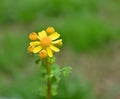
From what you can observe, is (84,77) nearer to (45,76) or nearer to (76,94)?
(76,94)

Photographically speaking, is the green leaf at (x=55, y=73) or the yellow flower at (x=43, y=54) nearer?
Answer: the yellow flower at (x=43, y=54)

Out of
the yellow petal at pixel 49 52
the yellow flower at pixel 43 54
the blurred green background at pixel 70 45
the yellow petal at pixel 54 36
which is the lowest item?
the yellow flower at pixel 43 54

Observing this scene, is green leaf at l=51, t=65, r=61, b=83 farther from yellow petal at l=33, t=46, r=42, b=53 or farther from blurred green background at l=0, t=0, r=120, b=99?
blurred green background at l=0, t=0, r=120, b=99

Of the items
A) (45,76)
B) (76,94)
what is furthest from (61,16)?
(45,76)

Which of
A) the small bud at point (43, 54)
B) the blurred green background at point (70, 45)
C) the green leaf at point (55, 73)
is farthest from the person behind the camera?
the blurred green background at point (70, 45)

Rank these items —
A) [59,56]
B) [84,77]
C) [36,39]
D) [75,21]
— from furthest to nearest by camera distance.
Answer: [75,21] → [59,56] → [84,77] → [36,39]

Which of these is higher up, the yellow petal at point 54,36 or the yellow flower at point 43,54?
the yellow petal at point 54,36

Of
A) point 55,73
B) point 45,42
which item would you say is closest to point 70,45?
point 55,73

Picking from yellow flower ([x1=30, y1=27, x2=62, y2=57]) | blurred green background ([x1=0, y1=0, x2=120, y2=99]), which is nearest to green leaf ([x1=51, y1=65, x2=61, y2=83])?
yellow flower ([x1=30, y1=27, x2=62, y2=57])

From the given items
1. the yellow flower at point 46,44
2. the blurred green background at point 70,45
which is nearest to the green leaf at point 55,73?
the yellow flower at point 46,44

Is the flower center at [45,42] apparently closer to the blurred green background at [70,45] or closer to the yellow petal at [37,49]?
the yellow petal at [37,49]
